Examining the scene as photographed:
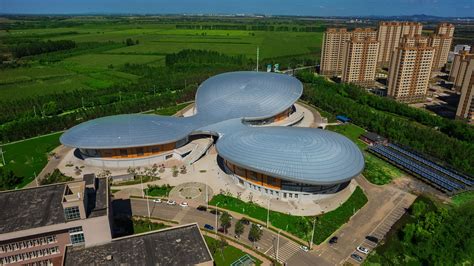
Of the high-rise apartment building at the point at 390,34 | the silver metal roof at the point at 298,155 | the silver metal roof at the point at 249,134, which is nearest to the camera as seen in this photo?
the silver metal roof at the point at 298,155

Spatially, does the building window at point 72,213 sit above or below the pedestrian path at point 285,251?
above

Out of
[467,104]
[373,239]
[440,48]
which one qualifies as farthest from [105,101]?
[440,48]

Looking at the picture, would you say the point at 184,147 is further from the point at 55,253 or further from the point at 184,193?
the point at 55,253

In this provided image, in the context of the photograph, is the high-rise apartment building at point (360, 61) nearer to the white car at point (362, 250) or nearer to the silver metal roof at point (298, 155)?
the silver metal roof at point (298, 155)

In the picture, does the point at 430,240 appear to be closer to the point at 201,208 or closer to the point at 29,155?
the point at 201,208

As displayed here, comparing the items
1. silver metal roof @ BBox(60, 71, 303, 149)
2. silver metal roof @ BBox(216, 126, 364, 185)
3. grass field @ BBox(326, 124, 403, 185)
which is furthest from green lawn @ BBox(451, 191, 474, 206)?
silver metal roof @ BBox(60, 71, 303, 149)

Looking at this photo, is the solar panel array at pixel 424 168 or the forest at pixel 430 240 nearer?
the forest at pixel 430 240

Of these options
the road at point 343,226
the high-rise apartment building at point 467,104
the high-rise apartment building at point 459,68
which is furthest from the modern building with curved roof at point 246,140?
the high-rise apartment building at point 459,68
